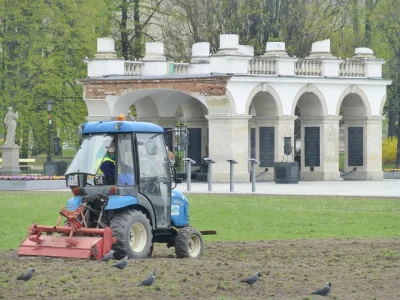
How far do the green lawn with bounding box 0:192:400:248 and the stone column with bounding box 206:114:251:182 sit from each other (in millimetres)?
10419

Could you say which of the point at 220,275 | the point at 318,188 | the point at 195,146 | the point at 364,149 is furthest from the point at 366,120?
the point at 220,275

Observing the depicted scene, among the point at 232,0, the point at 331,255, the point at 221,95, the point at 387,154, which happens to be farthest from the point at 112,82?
the point at 331,255

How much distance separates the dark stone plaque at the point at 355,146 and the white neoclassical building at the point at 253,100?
41 millimetres

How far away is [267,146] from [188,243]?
107 ft

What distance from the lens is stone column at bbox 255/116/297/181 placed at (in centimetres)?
5400

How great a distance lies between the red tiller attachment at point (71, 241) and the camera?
20094 mm

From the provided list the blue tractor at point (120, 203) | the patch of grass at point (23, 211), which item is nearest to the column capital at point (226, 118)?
the patch of grass at point (23, 211)

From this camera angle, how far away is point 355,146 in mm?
57156

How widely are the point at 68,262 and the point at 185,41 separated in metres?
50.9

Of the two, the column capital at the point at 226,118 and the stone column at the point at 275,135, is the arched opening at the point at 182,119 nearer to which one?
the stone column at the point at 275,135

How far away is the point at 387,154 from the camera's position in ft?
239

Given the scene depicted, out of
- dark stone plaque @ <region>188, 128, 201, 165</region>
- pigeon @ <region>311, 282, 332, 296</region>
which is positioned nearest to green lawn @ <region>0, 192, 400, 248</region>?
pigeon @ <region>311, 282, 332, 296</region>

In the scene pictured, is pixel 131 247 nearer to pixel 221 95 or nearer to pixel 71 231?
pixel 71 231

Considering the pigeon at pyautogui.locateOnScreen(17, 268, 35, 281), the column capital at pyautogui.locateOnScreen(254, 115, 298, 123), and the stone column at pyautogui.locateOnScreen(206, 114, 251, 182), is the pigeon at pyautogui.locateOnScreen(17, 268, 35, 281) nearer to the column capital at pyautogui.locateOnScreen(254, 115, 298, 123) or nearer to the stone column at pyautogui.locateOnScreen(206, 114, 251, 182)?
the stone column at pyautogui.locateOnScreen(206, 114, 251, 182)
